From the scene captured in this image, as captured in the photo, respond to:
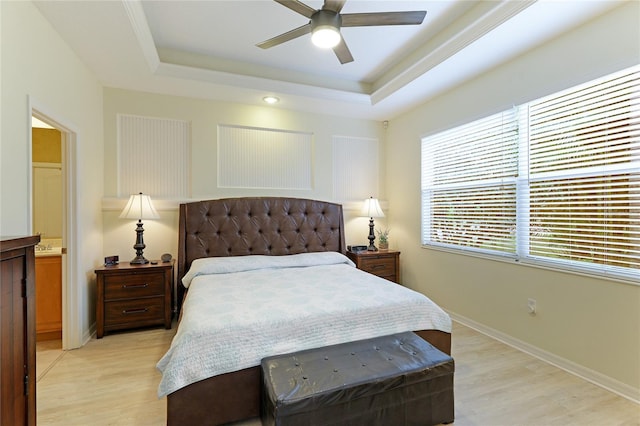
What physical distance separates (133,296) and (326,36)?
9.47 feet

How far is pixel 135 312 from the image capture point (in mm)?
2918

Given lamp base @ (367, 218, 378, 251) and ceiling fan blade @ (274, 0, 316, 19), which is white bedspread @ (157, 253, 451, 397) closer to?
lamp base @ (367, 218, 378, 251)

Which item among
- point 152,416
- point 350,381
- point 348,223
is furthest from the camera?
point 348,223

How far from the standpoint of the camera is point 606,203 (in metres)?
2.05

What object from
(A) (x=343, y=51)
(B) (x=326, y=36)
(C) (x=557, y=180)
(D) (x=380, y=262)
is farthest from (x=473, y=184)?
(B) (x=326, y=36)

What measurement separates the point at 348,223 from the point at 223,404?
287cm

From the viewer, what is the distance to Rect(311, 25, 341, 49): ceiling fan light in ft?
6.23

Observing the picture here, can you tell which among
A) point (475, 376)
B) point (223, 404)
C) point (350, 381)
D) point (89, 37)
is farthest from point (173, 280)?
point (475, 376)

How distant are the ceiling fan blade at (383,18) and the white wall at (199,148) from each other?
2020mm

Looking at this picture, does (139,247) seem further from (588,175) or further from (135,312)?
(588,175)

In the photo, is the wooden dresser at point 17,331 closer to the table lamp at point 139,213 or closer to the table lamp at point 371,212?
the table lamp at point 139,213

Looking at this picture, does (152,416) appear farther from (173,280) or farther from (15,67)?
(15,67)

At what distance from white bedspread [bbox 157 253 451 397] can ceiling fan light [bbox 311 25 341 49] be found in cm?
176

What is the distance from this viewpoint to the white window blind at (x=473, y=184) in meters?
2.72
